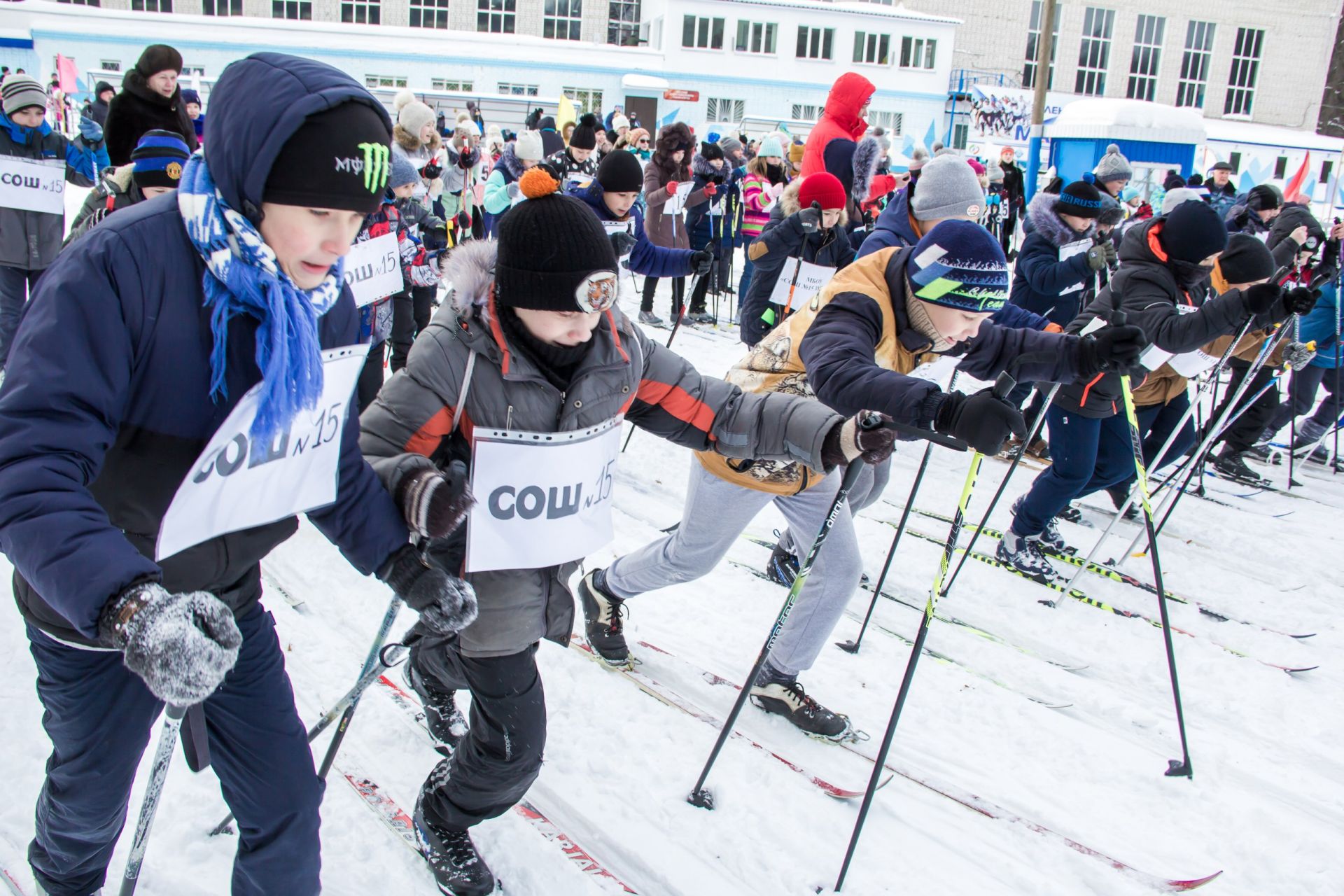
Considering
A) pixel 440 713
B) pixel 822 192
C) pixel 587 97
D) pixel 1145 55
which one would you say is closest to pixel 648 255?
pixel 822 192

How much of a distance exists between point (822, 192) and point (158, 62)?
13.1 feet

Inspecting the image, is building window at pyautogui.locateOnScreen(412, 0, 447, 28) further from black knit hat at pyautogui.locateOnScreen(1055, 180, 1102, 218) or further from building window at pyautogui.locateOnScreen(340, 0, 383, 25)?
black knit hat at pyautogui.locateOnScreen(1055, 180, 1102, 218)

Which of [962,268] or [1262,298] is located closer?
[962,268]

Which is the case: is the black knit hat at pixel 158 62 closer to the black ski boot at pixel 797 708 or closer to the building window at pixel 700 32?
the black ski boot at pixel 797 708

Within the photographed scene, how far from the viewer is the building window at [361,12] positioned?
38.0m

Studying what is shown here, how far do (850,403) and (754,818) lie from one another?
1365 millimetres

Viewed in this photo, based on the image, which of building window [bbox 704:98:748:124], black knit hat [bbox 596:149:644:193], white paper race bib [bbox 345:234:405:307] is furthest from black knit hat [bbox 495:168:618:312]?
building window [bbox 704:98:748:124]

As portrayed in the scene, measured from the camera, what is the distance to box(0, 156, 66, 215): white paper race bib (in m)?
5.56

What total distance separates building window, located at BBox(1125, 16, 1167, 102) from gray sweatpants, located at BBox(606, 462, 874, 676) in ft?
161

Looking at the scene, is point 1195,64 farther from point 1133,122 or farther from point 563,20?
point 1133,122

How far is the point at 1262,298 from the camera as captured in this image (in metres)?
3.63

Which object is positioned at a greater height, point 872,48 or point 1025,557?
point 872,48

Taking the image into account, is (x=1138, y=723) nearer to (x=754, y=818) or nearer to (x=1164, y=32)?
(x=754, y=818)

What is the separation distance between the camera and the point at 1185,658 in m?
4.05
